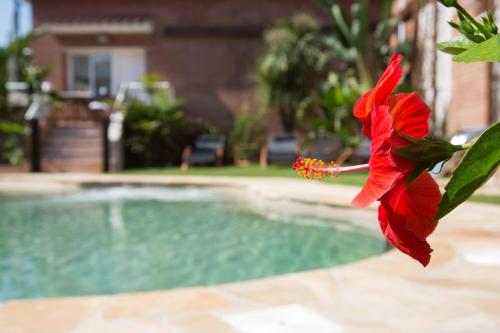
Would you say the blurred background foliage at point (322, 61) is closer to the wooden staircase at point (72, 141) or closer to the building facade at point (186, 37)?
the building facade at point (186, 37)

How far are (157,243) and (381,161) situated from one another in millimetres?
4780

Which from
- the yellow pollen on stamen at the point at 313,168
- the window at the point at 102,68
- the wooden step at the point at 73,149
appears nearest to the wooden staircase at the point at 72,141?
the wooden step at the point at 73,149

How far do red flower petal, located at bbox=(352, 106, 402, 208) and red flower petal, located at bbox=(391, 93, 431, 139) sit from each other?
0.03m

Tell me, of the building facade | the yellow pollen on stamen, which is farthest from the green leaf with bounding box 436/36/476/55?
the building facade

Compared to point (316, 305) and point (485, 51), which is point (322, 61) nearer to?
point (316, 305)

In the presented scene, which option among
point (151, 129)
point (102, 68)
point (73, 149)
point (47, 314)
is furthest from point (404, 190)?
point (102, 68)

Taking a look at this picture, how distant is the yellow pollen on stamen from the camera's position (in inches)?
25.7

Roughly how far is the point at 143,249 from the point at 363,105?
450cm

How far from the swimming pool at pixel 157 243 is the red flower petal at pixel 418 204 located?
3.34 m

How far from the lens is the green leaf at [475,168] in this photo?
50 cm

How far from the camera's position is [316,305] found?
7.39 ft

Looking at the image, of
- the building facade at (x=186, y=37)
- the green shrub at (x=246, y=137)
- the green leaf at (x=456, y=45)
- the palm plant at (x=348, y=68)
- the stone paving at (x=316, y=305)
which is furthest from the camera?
the building facade at (x=186, y=37)

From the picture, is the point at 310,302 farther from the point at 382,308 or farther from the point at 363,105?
the point at 363,105

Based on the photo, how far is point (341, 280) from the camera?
2.65 meters
